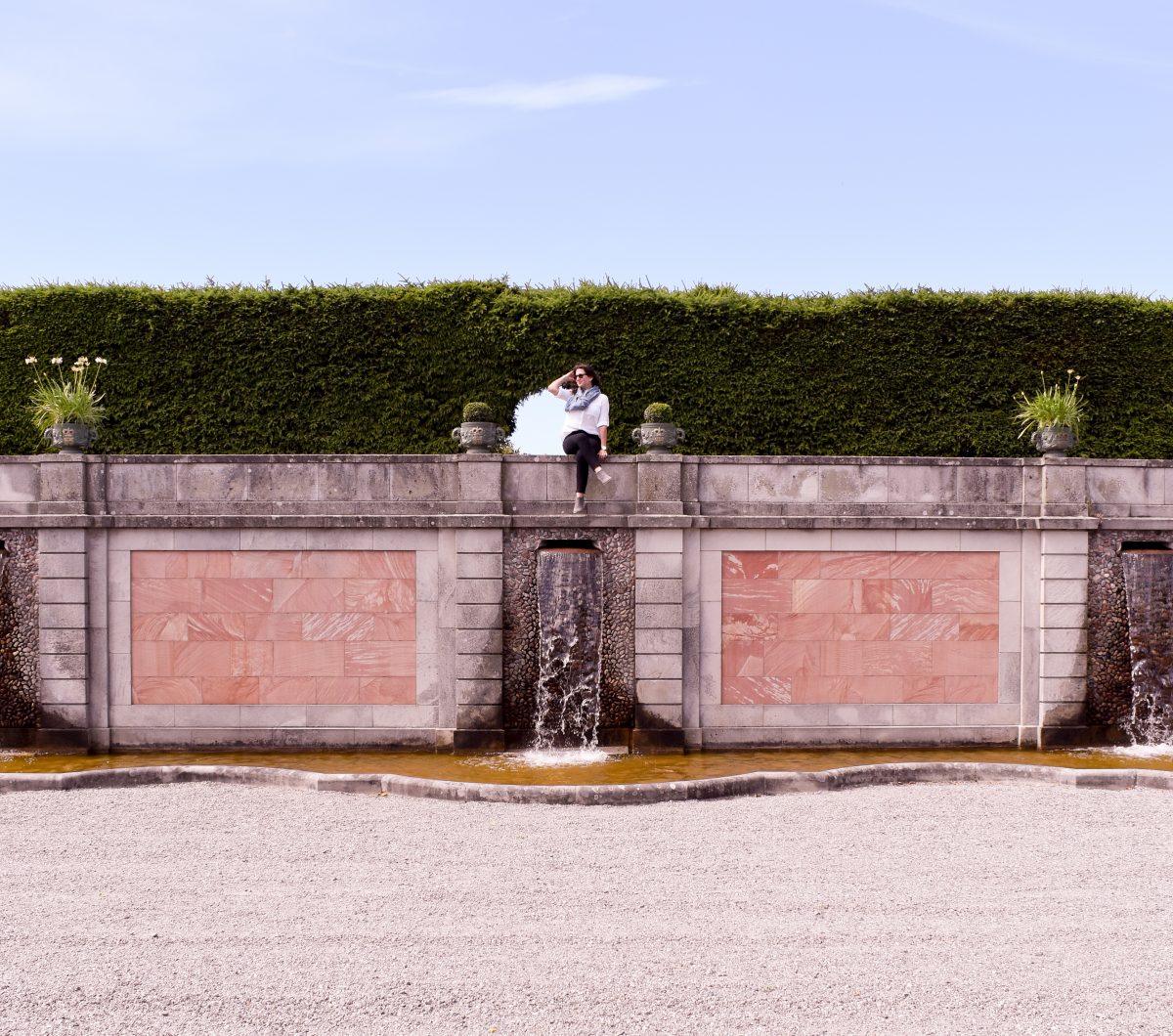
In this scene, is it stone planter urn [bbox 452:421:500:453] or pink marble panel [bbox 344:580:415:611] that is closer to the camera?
stone planter urn [bbox 452:421:500:453]

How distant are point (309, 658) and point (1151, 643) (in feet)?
38.8

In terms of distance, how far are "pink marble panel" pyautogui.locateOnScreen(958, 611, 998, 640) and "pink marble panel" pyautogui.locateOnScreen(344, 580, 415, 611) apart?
306 inches

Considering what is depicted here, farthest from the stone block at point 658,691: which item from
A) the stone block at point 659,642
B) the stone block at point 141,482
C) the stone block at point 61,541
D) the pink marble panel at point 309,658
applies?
the stone block at point 61,541

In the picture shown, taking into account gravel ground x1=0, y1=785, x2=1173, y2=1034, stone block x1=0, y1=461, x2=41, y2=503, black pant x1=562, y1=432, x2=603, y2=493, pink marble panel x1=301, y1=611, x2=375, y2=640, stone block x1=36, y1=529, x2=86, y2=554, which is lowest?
gravel ground x1=0, y1=785, x2=1173, y2=1034

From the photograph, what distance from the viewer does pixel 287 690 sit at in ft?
40.7

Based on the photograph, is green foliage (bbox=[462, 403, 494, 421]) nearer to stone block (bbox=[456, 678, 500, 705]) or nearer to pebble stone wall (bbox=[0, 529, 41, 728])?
stone block (bbox=[456, 678, 500, 705])

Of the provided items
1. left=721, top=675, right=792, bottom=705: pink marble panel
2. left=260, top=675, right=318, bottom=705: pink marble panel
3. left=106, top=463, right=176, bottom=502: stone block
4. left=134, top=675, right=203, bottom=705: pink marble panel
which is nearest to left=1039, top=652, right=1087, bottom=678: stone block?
left=721, top=675, right=792, bottom=705: pink marble panel

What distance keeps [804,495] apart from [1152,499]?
5.11 meters

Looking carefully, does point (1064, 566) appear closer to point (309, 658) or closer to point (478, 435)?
point (478, 435)

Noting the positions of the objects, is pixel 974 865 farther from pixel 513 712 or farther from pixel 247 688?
pixel 247 688

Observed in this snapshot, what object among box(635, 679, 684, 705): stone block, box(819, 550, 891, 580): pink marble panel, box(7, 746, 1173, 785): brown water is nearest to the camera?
box(7, 746, 1173, 785): brown water

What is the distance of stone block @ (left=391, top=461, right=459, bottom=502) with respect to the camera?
486 inches

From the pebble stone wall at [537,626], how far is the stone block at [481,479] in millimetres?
685

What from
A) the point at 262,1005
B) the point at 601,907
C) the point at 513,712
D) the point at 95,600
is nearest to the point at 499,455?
the point at 513,712
